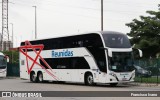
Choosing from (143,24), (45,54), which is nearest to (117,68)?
(45,54)

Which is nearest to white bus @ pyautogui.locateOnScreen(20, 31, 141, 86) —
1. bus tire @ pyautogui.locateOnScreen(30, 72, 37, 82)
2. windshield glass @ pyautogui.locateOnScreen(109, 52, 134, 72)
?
windshield glass @ pyautogui.locateOnScreen(109, 52, 134, 72)

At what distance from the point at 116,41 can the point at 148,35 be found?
83.9ft

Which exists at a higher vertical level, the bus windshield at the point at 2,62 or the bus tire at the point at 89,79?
the bus windshield at the point at 2,62

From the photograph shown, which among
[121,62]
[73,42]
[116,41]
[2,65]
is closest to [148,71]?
[121,62]

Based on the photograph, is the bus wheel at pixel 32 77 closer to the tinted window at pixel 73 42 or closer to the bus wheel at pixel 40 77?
the bus wheel at pixel 40 77

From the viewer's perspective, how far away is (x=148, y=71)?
114ft

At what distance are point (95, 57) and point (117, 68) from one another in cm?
174

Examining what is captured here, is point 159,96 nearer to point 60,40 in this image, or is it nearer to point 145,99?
point 145,99

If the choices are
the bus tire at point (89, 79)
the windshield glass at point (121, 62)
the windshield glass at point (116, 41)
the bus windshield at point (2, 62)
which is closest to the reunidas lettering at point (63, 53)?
the bus tire at point (89, 79)

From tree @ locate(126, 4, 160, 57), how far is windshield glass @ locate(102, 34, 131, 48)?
22.3 meters

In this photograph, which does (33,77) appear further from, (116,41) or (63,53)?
(116,41)

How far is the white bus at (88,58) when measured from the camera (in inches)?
1154

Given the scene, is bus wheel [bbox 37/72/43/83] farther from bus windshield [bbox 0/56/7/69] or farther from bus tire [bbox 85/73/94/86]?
bus windshield [bbox 0/56/7/69]

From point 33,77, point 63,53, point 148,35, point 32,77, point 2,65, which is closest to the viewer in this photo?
point 63,53
